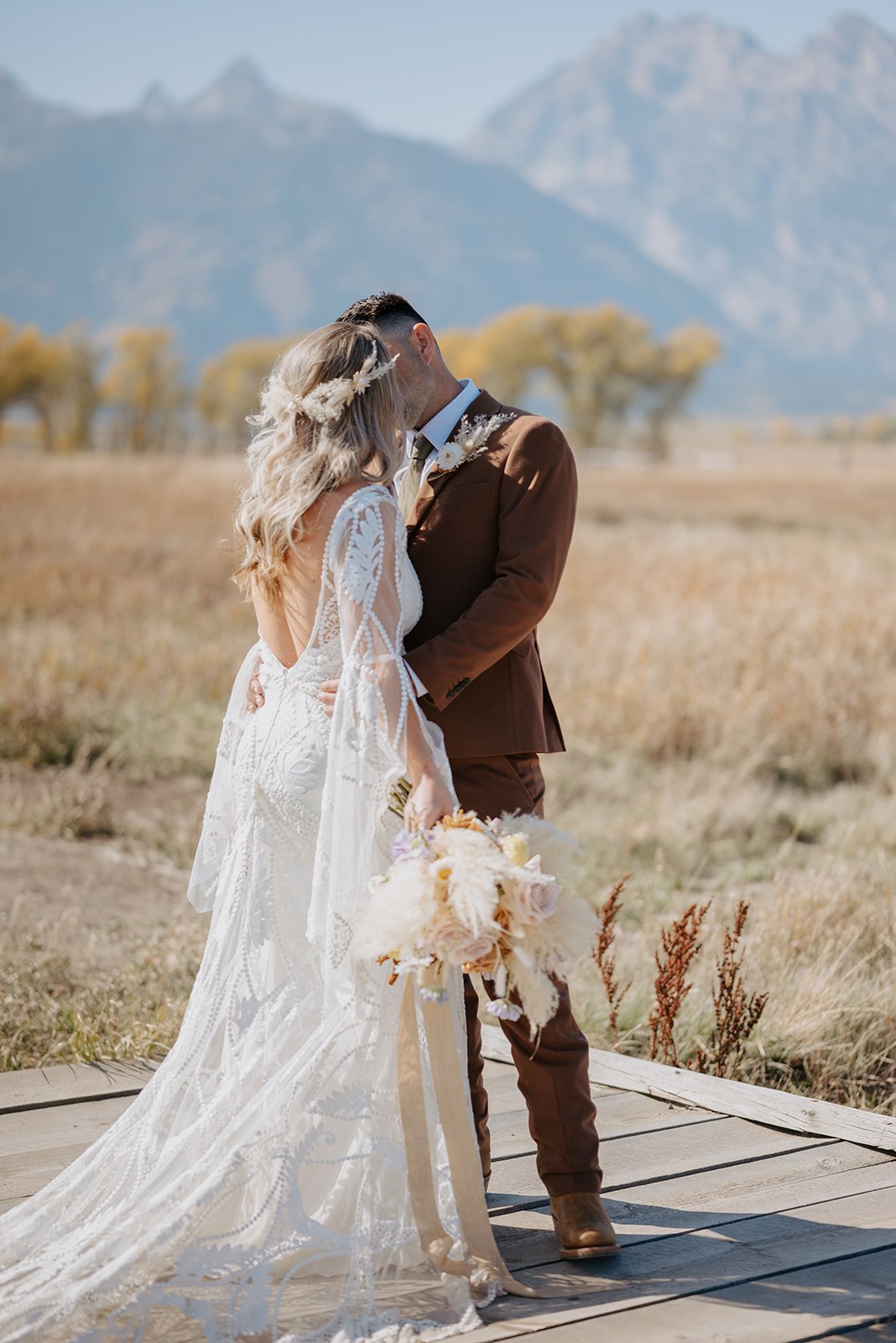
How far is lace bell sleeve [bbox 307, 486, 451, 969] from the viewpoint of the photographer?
2.72 metres

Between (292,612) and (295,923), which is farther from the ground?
(292,612)

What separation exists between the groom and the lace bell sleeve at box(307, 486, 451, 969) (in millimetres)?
152

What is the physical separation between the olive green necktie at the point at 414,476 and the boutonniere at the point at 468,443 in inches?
4.3

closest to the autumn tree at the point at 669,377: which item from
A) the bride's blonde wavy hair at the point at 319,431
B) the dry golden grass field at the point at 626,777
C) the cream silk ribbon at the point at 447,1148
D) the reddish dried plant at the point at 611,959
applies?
the dry golden grass field at the point at 626,777

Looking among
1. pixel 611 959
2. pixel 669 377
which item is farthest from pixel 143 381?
pixel 611 959

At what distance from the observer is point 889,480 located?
57.0 m

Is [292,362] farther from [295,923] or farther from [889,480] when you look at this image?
[889,480]

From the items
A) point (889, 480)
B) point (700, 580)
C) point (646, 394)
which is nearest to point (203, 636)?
point (700, 580)

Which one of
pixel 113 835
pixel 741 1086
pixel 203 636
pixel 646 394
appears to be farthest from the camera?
pixel 646 394

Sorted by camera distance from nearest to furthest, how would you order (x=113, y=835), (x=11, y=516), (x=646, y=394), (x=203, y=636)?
(x=113, y=835), (x=203, y=636), (x=11, y=516), (x=646, y=394)

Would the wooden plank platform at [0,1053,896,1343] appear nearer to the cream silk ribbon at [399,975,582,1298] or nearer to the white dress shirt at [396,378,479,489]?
the cream silk ribbon at [399,975,582,1298]

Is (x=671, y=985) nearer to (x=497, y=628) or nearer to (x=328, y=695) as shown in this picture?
(x=497, y=628)

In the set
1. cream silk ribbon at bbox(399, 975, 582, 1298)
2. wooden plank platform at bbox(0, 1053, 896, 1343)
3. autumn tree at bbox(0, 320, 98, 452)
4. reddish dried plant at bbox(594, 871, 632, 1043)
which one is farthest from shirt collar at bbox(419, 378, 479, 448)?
autumn tree at bbox(0, 320, 98, 452)

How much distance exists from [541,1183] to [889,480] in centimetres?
5741
